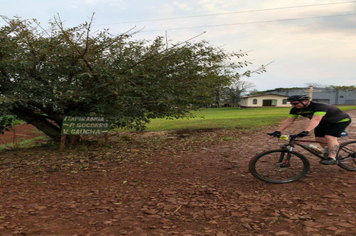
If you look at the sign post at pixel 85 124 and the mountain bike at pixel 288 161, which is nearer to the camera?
the mountain bike at pixel 288 161

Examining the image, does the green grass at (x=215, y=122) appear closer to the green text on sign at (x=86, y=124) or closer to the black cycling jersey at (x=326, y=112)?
the green text on sign at (x=86, y=124)

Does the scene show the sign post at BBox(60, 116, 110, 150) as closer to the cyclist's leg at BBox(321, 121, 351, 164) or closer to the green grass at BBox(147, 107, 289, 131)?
the green grass at BBox(147, 107, 289, 131)

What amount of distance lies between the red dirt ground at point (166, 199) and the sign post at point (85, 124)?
791 mm

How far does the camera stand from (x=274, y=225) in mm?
3426

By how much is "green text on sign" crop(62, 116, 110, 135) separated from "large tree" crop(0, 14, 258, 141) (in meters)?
0.25

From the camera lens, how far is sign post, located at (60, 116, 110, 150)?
7801mm

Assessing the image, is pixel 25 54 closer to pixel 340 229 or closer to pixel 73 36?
pixel 73 36

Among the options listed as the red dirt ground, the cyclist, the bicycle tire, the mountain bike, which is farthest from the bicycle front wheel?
the bicycle tire

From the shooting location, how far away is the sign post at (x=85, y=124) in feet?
25.6

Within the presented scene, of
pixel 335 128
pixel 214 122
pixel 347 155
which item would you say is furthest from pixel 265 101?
pixel 335 128

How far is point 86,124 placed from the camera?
7.88 meters

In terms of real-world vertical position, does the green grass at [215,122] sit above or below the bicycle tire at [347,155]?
below

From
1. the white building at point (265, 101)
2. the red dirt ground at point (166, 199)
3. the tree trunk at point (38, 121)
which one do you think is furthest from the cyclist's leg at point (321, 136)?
the white building at point (265, 101)

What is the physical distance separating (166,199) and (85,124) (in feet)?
13.9
